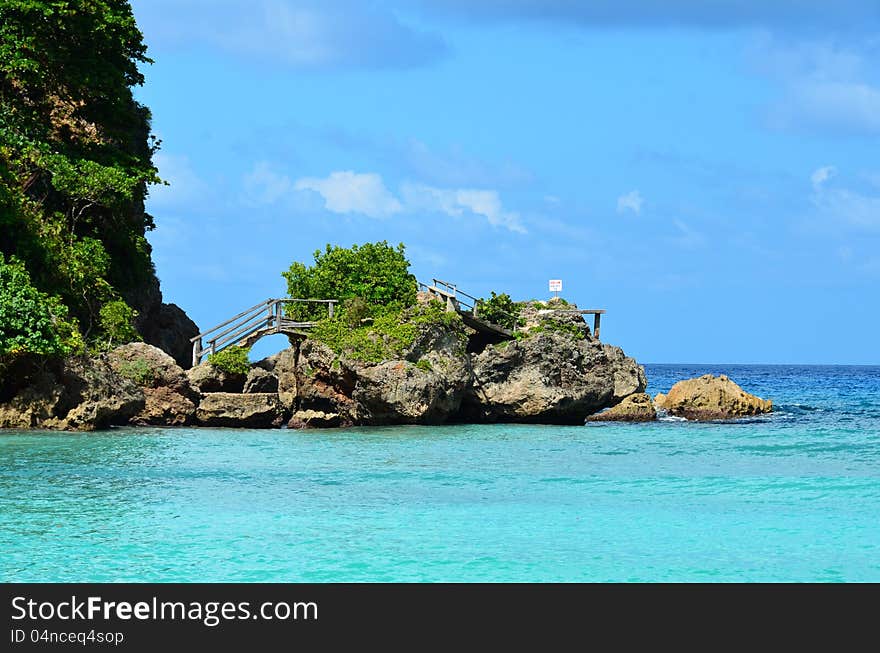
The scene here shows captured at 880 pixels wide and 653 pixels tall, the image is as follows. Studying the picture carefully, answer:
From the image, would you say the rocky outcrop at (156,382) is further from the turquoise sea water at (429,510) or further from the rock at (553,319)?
the rock at (553,319)

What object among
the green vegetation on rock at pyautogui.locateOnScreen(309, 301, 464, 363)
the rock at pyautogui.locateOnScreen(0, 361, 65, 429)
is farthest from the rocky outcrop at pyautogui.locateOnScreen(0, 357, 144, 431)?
the green vegetation on rock at pyautogui.locateOnScreen(309, 301, 464, 363)

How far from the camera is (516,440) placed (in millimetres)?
25219

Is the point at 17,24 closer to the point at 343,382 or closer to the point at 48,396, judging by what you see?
the point at 48,396

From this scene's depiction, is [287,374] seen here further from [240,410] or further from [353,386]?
[353,386]

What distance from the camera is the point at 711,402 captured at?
3756cm

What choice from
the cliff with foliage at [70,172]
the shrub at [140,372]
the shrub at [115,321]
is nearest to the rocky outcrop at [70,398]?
the cliff with foliage at [70,172]

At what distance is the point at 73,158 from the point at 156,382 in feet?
23.6

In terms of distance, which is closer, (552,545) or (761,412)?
(552,545)

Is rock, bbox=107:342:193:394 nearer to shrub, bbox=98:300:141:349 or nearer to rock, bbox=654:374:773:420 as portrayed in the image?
shrub, bbox=98:300:141:349

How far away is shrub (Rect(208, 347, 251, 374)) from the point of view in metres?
30.3

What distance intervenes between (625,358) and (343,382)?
10828 mm

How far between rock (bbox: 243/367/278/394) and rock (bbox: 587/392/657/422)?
11218mm

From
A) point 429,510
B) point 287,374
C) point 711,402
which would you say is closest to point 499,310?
point 287,374
